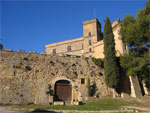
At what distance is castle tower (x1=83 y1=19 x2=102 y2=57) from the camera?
40375mm

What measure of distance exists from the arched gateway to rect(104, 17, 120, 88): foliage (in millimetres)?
4988

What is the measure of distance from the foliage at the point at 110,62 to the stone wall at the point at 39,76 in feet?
6.26

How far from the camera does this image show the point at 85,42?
137ft

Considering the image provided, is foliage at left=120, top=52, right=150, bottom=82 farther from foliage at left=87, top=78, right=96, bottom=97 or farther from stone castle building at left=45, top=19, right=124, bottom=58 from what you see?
stone castle building at left=45, top=19, right=124, bottom=58

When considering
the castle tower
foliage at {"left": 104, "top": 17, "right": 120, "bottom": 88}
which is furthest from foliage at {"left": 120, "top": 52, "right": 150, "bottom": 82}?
the castle tower

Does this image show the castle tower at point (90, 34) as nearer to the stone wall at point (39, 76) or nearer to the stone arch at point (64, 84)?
the stone wall at point (39, 76)

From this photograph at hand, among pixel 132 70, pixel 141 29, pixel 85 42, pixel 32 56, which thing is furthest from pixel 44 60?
pixel 85 42

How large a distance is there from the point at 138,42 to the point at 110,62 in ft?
13.8

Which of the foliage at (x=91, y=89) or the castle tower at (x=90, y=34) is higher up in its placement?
the castle tower at (x=90, y=34)

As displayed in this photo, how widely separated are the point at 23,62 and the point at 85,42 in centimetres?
2549

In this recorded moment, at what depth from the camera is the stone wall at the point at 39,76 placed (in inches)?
669

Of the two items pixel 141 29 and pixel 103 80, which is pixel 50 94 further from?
pixel 141 29

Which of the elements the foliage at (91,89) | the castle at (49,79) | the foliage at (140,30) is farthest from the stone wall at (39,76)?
the foliage at (140,30)

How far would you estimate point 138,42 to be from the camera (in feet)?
62.4
